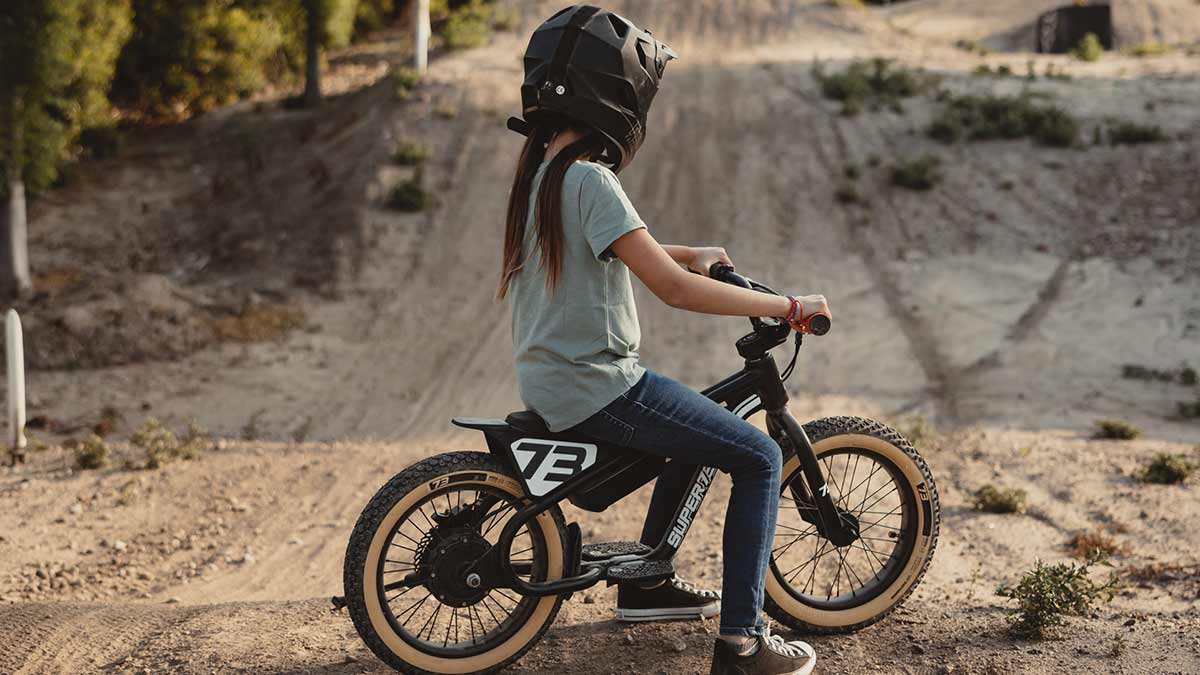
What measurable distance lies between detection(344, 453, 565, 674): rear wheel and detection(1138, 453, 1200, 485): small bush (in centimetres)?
536

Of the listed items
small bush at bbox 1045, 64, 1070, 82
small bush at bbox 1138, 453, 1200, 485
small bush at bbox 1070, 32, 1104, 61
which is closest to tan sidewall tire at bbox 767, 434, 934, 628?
small bush at bbox 1138, 453, 1200, 485

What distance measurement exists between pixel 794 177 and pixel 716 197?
4.72 ft

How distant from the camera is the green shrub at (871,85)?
62.9 ft

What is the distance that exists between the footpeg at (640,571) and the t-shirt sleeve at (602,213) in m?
1.36

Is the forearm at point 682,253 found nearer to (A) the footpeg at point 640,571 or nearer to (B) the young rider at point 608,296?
(B) the young rider at point 608,296

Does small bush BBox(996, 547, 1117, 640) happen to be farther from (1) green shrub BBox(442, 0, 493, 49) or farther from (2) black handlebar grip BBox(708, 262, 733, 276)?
(1) green shrub BBox(442, 0, 493, 49)

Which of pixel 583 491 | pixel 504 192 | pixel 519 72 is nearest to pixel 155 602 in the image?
pixel 583 491

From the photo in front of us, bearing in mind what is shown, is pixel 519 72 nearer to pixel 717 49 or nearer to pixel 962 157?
pixel 717 49

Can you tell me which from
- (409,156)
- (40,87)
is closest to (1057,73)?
(409,156)

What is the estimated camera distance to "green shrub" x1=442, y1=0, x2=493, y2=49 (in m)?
23.1

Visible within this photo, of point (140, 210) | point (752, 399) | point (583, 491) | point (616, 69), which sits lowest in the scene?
point (140, 210)

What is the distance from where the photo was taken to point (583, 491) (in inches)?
156

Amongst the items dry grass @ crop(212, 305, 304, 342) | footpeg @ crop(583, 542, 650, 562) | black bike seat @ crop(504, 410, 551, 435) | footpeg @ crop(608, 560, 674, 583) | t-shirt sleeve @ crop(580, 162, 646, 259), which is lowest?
A: dry grass @ crop(212, 305, 304, 342)

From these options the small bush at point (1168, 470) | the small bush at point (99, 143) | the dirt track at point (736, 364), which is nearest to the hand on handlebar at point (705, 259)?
the dirt track at point (736, 364)
